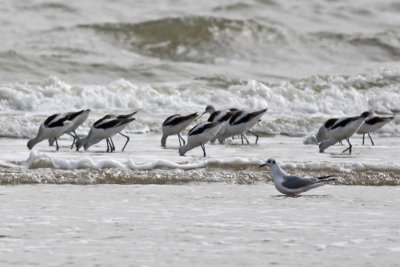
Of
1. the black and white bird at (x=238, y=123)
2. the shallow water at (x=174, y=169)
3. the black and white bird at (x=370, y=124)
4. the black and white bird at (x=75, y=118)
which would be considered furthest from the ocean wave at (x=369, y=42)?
the shallow water at (x=174, y=169)

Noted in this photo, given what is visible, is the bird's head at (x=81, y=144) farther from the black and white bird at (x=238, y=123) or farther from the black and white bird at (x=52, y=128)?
the black and white bird at (x=238, y=123)

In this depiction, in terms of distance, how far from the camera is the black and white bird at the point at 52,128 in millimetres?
13979

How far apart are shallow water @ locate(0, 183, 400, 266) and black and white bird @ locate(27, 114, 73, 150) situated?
4.63 metres

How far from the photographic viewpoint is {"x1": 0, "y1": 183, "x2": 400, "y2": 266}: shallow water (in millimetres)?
6109

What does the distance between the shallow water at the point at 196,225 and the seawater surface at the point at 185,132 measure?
0.07 ft

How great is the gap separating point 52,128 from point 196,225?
721 cm

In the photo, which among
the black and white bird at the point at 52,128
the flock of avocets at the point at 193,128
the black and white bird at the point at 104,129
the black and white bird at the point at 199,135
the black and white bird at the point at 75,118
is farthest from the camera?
the black and white bird at the point at 75,118

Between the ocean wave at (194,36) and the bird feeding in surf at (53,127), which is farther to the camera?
the ocean wave at (194,36)

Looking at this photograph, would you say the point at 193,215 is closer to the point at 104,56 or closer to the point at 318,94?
the point at 318,94

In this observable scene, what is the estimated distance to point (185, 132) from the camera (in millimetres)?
17672

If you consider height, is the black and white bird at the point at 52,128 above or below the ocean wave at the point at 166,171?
above

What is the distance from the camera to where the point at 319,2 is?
32.5m

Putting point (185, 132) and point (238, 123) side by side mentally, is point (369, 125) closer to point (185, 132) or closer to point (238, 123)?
point (238, 123)

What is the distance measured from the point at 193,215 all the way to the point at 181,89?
43.4 ft
